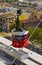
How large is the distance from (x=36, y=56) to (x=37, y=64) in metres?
0.29

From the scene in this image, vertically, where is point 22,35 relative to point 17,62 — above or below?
above

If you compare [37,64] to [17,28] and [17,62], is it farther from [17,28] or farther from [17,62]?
[17,28]

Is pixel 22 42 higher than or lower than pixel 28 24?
higher

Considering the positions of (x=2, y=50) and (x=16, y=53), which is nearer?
(x=16, y=53)

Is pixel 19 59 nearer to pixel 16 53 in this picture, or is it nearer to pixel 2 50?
pixel 16 53

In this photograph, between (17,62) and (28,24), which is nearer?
(17,62)

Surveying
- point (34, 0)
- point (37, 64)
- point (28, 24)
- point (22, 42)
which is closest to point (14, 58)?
point (37, 64)

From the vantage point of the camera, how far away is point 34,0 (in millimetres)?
22594

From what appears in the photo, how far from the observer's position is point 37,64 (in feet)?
9.66

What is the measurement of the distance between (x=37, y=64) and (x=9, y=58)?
0.45m

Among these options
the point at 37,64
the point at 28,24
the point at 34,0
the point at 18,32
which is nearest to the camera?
the point at 18,32

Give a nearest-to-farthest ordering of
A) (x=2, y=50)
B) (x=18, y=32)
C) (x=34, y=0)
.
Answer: (x=18, y=32) → (x=2, y=50) → (x=34, y=0)

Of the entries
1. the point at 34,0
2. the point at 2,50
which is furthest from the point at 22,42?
the point at 34,0

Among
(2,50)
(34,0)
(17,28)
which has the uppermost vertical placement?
(17,28)
